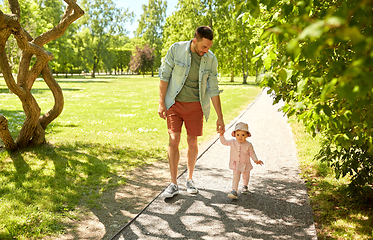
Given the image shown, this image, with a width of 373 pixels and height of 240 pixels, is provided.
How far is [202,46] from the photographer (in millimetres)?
4086

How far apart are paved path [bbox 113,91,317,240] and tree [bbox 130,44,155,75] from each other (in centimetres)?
6478

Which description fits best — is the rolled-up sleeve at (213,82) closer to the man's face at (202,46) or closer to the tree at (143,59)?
the man's face at (202,46)

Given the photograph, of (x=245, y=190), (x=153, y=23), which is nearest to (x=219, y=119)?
(x=245, y=190)

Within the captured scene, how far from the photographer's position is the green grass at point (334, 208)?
11.5ft

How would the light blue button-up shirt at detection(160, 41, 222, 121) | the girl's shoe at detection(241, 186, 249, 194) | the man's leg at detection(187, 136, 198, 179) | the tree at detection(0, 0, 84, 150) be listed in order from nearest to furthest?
the light blue button-up shirt at detection(160, 41, 222, 121) → the man's leg at detection(187, 136, 198, 179) → the girl's shoe at detection(241, 186, 249, 194) → the tree at detection(0, 0, 84, 150)

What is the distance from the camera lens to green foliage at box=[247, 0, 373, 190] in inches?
49.9

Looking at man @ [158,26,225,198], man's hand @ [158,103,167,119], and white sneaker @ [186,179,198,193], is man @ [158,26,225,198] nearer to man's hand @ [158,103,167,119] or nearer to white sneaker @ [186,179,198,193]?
man's hand @ [158,103,167,119]

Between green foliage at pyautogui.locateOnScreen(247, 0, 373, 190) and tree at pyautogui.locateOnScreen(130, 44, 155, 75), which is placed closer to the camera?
green foliage at pyautogui.locateOnScreen(247, 0, 373, 190)

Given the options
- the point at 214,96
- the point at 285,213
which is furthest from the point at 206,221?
the point at 214,96

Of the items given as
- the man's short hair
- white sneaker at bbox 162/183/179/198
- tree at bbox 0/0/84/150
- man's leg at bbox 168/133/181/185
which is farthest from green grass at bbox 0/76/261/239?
the man's short hair

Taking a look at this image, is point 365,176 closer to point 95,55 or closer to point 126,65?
point 95,55

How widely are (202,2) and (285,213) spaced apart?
39.6 m

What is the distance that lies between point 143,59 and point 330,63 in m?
69.3

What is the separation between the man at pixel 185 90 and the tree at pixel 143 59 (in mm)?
65431
